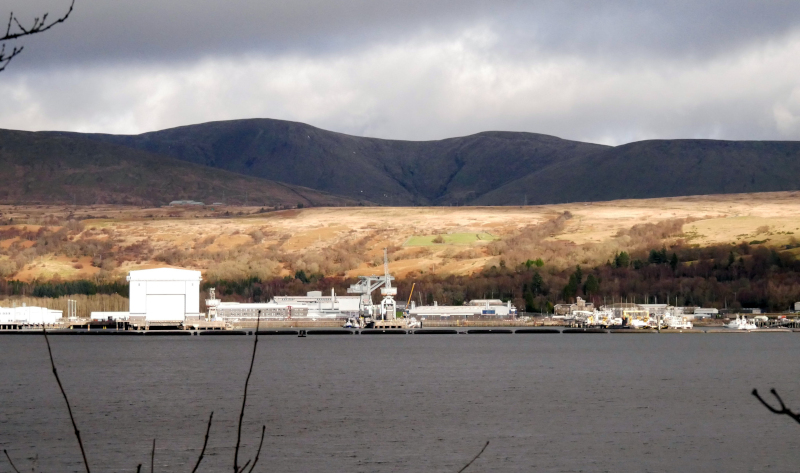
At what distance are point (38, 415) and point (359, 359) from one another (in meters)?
Answer: 55.2

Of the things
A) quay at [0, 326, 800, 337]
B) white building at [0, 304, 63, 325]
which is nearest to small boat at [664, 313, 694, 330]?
quay at [0, 326, 800, 337]

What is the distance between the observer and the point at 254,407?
196 ft

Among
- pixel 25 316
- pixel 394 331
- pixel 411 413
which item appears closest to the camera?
pixel 411 413

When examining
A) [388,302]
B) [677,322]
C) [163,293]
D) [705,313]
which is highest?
[163,293]

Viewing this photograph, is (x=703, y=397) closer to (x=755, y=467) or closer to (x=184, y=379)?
(x=755, y=467)

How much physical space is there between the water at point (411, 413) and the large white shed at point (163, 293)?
6033 centimetres

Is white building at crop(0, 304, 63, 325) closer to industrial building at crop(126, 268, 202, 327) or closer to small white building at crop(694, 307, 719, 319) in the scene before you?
industrial building at crop(126, 268, 202, 327)

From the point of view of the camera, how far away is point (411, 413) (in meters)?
55.3

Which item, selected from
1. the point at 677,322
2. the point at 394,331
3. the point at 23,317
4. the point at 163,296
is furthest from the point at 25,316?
the point at 677,322

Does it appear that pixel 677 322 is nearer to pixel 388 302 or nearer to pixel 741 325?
pixel 741 325

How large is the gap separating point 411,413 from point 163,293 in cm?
12310

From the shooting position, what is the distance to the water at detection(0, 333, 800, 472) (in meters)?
40.3

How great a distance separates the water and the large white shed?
2375 inches

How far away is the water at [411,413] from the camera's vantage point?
40344 millimetres
